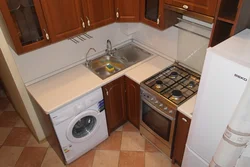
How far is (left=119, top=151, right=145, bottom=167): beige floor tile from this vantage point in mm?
2475

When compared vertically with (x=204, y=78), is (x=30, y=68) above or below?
below

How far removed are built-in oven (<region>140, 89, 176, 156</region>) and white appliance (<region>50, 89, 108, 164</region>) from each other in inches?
18.4

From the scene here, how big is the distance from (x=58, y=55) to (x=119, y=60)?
745 mm

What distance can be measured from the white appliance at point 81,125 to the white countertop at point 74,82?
0.07 m

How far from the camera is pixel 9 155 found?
2639 millimetres

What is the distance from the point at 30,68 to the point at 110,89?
0.85 meters

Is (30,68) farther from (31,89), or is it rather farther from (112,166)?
(112,166)

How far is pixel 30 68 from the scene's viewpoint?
2.24 metres

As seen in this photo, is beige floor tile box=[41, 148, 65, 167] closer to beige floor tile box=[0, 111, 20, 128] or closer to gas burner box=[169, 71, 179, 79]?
beige floor tile box=[0, 111, 20, 128]

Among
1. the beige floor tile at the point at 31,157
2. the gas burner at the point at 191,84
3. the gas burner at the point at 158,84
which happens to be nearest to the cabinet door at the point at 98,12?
the gas burner at the point at 158,84

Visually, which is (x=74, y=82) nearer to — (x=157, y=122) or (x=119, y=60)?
(x=119, y=60)

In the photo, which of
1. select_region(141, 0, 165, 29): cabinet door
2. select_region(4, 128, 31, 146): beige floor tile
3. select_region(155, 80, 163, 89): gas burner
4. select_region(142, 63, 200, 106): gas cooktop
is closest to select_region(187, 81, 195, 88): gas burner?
select_region(142, 63, 200, 106): gas cooktop

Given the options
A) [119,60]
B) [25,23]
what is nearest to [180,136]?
[119,60]

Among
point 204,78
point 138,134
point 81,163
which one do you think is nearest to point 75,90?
point 81,163
